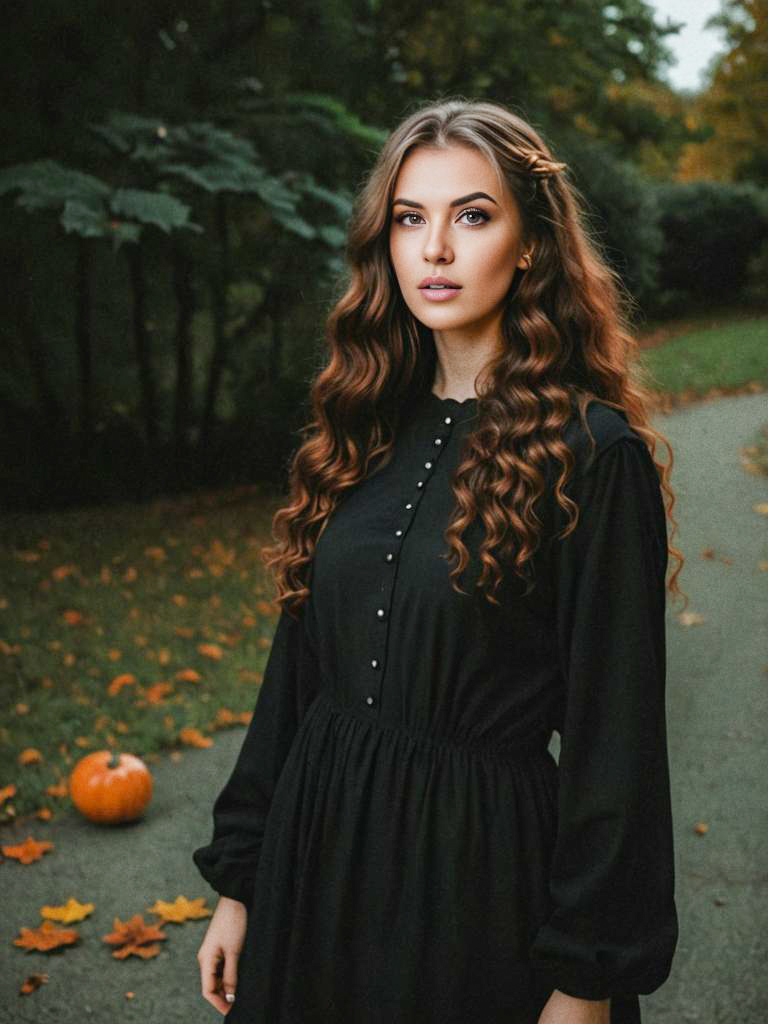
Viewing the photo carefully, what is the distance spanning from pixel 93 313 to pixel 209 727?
155 inches

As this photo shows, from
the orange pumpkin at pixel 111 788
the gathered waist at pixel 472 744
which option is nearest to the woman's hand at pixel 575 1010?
the gathered waist at pixel 472 744

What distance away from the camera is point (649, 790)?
1.50 m

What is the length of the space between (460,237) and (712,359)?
1245 cm

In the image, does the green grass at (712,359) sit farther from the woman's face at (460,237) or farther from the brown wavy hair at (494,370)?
the woman's face at (460,237)

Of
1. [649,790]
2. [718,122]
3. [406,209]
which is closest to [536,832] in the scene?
[649,790]

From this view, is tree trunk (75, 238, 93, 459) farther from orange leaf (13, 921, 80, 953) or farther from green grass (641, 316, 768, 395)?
green grass (641, 316, 768, 395)

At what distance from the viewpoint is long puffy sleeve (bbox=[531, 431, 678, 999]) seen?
4.80 feet

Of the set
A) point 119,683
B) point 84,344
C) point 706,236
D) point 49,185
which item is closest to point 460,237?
point 119,683

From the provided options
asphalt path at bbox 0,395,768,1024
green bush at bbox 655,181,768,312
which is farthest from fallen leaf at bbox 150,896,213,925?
green bush at bbox 655,181,768,312

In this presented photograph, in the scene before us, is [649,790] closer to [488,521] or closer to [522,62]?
[488,521]

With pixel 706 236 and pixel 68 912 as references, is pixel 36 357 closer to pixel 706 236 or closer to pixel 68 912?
pixel 68 912

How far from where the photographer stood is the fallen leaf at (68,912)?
3404 mm

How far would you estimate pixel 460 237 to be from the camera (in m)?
1.67

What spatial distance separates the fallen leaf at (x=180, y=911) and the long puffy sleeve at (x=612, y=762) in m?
2.20
